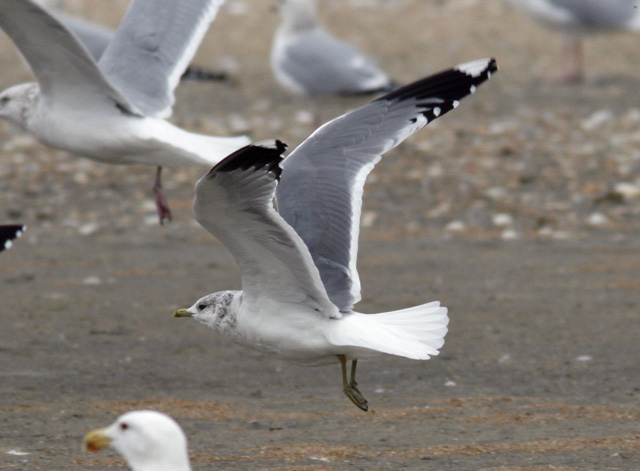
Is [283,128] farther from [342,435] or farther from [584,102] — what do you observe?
[342,435]

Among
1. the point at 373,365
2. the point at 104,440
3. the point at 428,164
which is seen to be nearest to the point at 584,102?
the point at 428,164

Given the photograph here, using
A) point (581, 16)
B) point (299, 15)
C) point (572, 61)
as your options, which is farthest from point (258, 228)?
point (572, 61)

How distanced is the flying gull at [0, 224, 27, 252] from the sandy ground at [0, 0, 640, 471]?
0.64 m

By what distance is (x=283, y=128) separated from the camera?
11.3 meters

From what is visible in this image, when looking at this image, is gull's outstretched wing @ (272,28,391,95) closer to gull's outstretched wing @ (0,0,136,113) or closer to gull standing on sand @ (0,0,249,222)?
gull standing on sand @ (0,0,249,222)

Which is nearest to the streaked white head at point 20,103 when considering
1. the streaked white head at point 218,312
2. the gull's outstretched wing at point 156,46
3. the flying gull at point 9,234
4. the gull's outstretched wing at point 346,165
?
the gull's outstretched wing at point 156,46

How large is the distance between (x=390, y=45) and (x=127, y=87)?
324 inches

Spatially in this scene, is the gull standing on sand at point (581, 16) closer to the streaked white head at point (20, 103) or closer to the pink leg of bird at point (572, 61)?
the pink leg of bird at point (572, 61)

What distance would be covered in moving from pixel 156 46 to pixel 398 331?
118 inches

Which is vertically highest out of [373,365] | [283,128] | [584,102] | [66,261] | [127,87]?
[584,102]

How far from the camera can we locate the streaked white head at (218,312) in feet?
Result: 15.2

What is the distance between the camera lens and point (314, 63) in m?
10.8

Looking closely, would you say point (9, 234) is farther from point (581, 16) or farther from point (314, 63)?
point (581, 16)

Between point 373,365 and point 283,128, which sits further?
point 283,128
